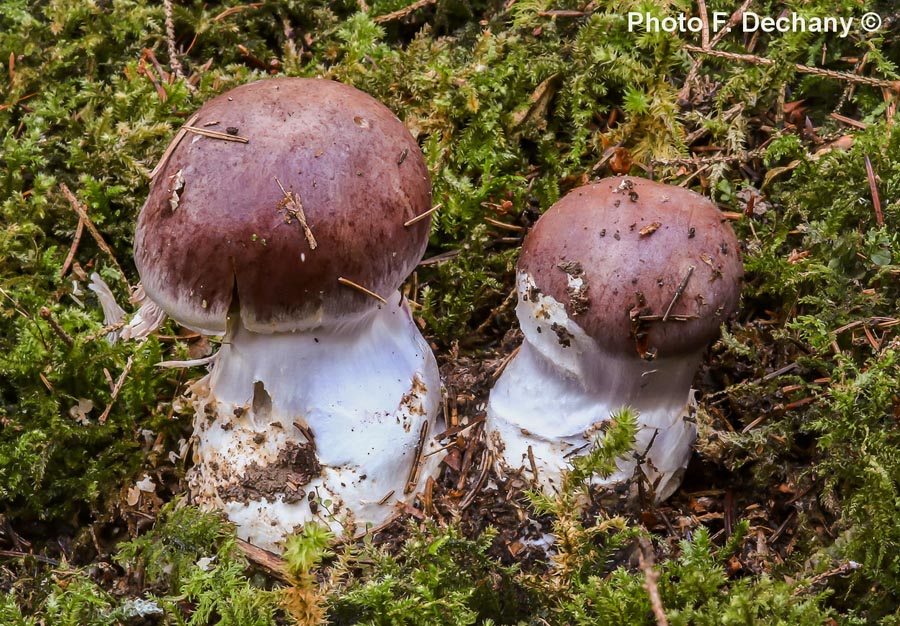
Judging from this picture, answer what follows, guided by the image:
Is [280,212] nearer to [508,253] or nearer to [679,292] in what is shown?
[679,292]

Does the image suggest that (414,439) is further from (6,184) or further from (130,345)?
(6,184)

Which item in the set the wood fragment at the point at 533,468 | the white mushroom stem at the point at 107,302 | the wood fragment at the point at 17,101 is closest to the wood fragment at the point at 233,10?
the wood fragment at the point at 17,101

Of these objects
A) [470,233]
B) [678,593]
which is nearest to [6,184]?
[470,233]

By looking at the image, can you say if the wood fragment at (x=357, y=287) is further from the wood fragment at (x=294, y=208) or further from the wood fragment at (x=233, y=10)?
the wood fragment at (x=233, y=10)

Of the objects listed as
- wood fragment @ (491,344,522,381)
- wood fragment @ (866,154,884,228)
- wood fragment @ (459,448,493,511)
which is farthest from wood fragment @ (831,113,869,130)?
wood fragment @ (459,448,493,511)

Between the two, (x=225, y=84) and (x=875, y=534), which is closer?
(x=875, y=534)

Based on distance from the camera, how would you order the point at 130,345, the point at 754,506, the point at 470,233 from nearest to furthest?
the point at 754,506 → the point at 130,345 → the point at 470,233
